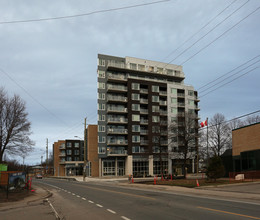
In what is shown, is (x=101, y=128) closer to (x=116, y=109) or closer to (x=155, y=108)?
(x=116, y=109)

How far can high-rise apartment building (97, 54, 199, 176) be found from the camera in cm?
6700

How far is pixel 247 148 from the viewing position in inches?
1401

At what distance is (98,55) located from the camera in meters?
71.3

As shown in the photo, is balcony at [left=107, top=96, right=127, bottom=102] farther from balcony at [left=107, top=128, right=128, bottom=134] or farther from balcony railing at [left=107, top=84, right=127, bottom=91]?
balcony at [left=107, top=128, right=128, bottom=134]

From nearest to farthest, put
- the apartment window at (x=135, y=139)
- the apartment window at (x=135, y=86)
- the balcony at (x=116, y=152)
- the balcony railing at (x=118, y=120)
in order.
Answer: the balcony at (x=116, y=152)
the balcony railing at (x=118, y=120)
the apartment window at (x=135, y=139)
the apartment window at (x=135, y=86)

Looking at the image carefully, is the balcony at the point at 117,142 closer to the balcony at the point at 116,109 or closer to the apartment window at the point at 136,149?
the apartment window at the point at 136,149

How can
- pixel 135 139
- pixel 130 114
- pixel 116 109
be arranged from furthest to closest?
1. pixel 130 114
2. pixel 135 139
3. pixel 116 109

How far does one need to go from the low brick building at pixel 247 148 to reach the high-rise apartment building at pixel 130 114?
85.6 feet

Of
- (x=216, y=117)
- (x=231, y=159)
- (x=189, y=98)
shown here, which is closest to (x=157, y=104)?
(x=189, y=98)

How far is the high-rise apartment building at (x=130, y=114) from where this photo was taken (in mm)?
67000

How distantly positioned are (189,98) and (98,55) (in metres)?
29.1

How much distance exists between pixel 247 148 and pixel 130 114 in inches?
1448

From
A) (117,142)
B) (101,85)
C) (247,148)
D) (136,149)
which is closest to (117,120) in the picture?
(117,142)

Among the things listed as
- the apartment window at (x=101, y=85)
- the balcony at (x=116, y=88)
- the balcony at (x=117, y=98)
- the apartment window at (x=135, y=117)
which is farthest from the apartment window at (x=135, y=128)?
the apartment window at (x=101, y=85)
